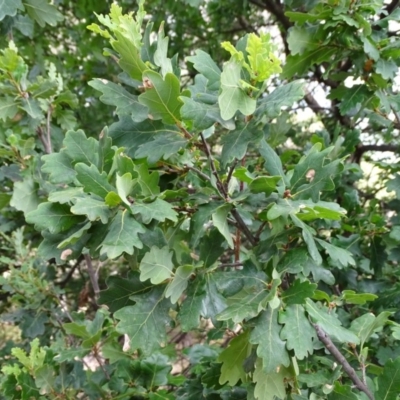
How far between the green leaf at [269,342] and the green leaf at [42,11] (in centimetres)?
167

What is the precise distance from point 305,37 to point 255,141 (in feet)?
2.70

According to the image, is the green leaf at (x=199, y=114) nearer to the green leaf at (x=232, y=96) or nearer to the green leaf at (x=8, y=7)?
the green leaf at (x=232, y=96)

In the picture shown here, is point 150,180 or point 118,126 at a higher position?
point 118,126

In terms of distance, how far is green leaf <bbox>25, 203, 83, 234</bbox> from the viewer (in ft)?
2.98

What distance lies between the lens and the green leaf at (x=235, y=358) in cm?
113

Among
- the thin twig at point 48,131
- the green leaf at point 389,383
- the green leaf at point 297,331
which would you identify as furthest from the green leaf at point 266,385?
the thin twig at point 48,131

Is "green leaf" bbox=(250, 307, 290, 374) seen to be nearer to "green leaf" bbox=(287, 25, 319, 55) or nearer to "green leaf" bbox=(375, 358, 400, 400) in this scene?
"green leaf" bbox=(375, 358, 400, 400)

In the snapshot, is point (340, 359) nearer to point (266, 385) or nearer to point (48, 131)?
point (266, 385)

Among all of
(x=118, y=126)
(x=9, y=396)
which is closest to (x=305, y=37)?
(x=118, y=126)

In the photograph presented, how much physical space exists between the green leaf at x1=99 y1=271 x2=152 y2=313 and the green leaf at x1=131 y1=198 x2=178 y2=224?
21 cm

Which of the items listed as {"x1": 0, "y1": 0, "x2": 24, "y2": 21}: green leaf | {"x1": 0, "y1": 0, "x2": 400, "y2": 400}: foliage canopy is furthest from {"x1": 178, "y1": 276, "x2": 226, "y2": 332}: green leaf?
{"x1": 0, "y1": 0, "x2": 24, "y2": 21}: green leaf

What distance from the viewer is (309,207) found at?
0.96m

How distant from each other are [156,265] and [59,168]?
0.30 m

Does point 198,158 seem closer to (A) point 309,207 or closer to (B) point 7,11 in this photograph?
A: (A) point 309,207
